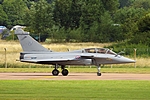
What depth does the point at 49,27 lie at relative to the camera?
315ft

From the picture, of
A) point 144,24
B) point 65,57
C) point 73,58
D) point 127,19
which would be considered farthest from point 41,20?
point 73,58

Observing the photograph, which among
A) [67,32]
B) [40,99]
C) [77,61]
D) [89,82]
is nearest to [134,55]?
[77,61]

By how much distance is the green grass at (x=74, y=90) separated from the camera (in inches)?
1012

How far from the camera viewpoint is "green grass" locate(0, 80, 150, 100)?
2570 cm

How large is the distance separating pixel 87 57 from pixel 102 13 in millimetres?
53438

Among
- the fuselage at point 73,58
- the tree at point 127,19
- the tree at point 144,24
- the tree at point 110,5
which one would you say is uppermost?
the tree at point 110,5

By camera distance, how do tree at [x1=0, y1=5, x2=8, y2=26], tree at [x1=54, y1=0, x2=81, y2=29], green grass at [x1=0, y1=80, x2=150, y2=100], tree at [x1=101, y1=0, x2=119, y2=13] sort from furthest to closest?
tree at [x1=0, y1=5, x2=8, y2=26] → tree at [x1=101, y1=0, x2=119, y2=13] → tree at [x1=54, y1=0, x2=81, y2=29] → green grass at [x1=0, y1=80, x2=150, y2=100]

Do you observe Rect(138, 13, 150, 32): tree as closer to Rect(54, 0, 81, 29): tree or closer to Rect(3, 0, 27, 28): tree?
Rect(54, 0, 81, 29): tree

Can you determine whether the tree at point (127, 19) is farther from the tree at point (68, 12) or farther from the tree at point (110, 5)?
the tree at point (68, 12)

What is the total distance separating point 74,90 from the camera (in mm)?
28484

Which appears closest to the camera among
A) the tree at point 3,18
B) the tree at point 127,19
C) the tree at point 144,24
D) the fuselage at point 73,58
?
the fuselage at point 73,58

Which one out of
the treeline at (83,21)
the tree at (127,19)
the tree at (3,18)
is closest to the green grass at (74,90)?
the treeline at (83,21)

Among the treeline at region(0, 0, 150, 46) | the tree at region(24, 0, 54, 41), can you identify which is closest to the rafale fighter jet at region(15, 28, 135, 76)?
the treeline at region(0, 0, 150, 46)

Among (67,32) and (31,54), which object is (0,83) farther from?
(67,32)
